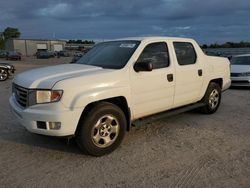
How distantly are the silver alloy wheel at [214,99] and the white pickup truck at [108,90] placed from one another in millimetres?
807

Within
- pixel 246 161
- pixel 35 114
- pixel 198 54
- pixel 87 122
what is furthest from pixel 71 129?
pixel 198 54

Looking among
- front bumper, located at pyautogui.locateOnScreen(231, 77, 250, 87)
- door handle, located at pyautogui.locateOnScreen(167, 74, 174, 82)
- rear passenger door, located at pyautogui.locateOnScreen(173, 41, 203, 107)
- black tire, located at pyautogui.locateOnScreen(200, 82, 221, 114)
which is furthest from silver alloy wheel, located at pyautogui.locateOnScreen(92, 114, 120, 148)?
front bumper, located at pyautogui.locateOnScreen(231, 77, 250, 87)

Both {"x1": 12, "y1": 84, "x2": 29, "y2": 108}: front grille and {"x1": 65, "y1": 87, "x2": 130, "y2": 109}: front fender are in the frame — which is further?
{"x1": 12, "y1": 84, "x2": 29, "y2": 108}: front grille

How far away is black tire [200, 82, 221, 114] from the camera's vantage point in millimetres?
7059

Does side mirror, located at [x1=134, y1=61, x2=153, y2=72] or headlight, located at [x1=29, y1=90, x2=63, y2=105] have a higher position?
side mirror, located at [x1=134, y1=61, x2=153, y2=72]

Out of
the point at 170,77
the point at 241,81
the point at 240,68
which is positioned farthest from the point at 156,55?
the point at 240,68

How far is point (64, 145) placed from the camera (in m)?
5.20

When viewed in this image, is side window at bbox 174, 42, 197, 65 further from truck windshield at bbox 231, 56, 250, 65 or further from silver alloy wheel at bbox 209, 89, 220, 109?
truck windshield at bbox 231, 56, 250, 65

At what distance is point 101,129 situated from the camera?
186 inches

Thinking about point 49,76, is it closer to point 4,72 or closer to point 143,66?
point 143,66

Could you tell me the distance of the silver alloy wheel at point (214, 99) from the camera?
7.30m

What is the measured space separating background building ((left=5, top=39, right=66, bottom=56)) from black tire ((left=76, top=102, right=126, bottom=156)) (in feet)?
324

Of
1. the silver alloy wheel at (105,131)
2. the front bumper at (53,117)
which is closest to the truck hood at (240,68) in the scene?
the silver alloy wheel at (105,131)

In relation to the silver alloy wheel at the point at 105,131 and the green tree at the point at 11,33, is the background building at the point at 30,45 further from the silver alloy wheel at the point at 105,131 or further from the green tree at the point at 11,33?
the silver alloy wheel at the point at 105,131
